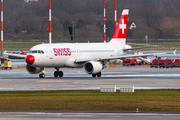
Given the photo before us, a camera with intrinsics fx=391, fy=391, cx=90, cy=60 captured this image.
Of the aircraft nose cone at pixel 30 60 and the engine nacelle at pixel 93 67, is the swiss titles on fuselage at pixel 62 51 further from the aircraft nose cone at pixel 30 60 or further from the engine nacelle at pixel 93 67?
the aircraft nose cone at pixel 30 60

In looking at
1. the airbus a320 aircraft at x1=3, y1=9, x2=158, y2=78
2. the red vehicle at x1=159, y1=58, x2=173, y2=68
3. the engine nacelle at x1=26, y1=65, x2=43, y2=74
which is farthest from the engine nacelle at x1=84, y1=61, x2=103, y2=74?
the red vehicle at x1=159, y1=58, x2=173, y2=68

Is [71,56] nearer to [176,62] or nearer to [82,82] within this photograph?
[82,82]

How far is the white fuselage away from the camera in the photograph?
43562 mm

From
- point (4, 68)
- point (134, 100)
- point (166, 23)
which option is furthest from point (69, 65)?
point (166, 23)

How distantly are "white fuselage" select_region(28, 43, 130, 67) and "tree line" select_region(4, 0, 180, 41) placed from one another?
2056 inches

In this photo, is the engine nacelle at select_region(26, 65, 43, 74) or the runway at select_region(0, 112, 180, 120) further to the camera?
the engine nacelle at select_region(26, 65, 43, 74)

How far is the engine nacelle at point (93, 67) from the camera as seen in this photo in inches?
1721

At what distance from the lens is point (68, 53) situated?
4556 cm

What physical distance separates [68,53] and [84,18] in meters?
67.2

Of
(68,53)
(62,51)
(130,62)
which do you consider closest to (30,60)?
(62,51)

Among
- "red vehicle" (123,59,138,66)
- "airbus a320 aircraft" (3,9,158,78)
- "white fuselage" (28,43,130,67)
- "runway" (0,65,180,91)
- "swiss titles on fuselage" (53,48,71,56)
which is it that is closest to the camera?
"runway" (0,65,180,91)

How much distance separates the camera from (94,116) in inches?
699

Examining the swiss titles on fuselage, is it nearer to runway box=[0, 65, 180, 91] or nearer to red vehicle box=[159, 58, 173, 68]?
runway box=[0, 65, 180, 91]

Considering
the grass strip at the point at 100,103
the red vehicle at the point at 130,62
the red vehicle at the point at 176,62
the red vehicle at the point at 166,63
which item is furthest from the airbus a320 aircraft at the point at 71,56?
the red vehicle at the point at 130,62
